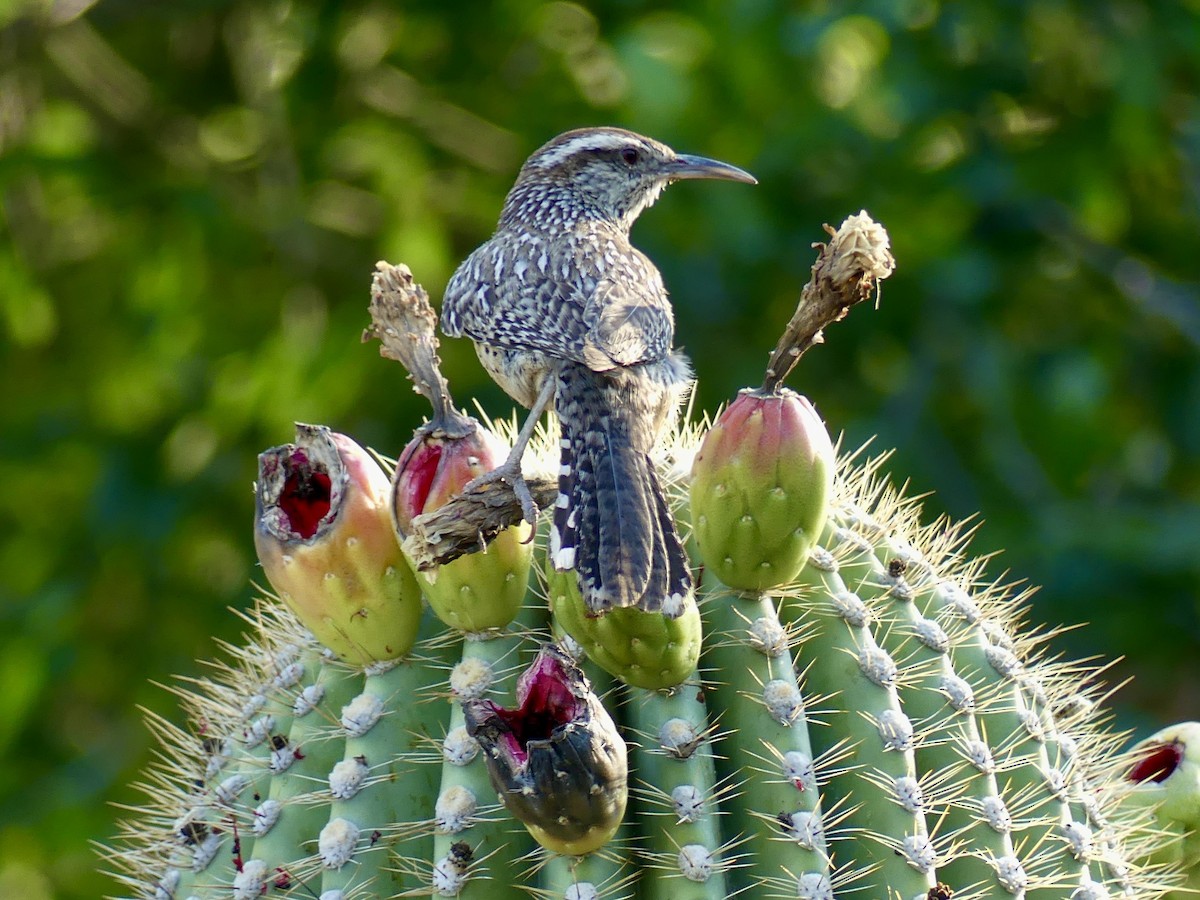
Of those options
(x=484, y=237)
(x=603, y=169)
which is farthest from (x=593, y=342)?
(x=484, y=237)

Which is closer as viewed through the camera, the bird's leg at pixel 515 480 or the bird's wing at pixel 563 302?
the bird's leg at pixel 515 480

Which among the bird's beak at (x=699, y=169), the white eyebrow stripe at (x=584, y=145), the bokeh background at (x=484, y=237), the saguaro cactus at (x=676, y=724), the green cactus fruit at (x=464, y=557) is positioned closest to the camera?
the saguaro cactus at (x=676, y=724)

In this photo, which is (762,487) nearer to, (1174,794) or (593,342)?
(1174,794)

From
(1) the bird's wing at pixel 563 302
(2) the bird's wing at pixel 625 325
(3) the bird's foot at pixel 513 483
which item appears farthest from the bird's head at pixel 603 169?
(3) the bird's foot at pixel 513 483

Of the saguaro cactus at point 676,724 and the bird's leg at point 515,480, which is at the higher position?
the bird's leg at point 515,480

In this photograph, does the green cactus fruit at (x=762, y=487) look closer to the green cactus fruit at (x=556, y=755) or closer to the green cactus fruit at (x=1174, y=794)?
the green cactus fruit at (x=556, y=755)

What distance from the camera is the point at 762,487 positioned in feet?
4.55

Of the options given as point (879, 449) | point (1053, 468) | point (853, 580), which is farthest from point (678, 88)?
point (853, 580)

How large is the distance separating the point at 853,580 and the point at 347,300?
378cm

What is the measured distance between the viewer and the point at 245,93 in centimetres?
519

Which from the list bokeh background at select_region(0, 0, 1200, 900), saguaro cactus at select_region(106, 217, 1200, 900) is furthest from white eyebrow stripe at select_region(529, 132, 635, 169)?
saguaro cactus at select_region(106, 217, 1200, 900)

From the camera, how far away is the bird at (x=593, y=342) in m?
1.42

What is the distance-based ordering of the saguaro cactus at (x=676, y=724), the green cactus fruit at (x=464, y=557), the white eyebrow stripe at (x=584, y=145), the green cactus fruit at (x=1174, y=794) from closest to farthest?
the saguaro cactus at (x=676, y=724) → the green cactus fruit at (x=464, y=557) → the green cactus fruit at (x=1174, y=794) → the white eyebrow stripe at (x=584, y=145)

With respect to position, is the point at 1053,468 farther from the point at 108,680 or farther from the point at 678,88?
the point at 108,680
